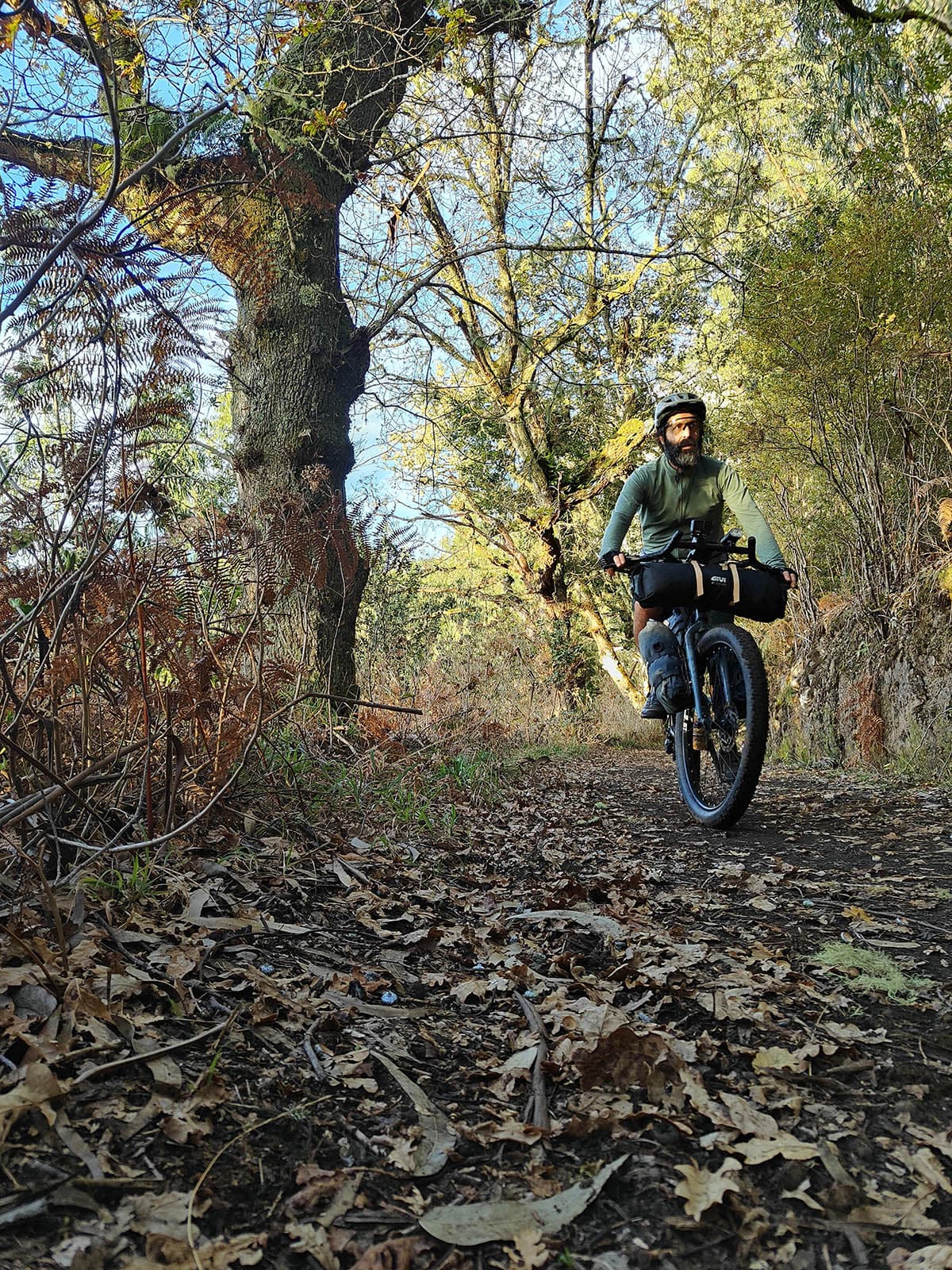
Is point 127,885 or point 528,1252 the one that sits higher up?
point 127,885

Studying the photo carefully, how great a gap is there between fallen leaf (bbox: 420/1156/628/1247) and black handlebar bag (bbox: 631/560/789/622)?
144 inches

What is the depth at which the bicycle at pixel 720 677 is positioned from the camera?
4273mm

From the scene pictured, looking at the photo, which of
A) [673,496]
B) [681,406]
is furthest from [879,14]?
[673,496]

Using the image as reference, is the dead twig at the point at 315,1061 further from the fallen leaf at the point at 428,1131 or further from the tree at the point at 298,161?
the tree at the point at 298,161

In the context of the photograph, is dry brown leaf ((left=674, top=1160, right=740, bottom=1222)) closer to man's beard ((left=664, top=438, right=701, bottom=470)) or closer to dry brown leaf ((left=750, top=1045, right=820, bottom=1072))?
dry brown leaf ((left=750, top=1045, right=820, bottom=1072))

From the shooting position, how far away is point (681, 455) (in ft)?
17.2

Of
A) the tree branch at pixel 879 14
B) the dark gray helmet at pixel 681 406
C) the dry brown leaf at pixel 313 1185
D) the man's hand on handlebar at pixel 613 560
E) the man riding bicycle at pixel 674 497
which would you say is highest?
the tree branch at pixel 879 14

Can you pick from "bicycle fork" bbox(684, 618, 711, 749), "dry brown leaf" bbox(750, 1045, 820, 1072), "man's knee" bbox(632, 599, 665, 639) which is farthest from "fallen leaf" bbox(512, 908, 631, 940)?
"man's knee" bbox(632, 599, 665, 639)

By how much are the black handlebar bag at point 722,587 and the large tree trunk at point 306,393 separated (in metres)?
2.21

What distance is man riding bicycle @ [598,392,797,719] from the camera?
5125 millimetres

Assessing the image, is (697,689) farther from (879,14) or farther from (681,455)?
(879,14)

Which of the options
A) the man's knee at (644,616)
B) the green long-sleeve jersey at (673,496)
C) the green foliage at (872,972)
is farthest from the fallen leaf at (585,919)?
the green long-sleeve jersey at (673,496)

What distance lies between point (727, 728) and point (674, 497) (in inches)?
61.8

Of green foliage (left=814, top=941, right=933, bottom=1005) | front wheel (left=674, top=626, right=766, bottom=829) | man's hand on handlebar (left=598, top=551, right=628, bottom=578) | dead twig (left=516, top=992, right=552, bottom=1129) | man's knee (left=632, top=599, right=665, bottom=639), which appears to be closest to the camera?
dead twig (left=516, top=992, right=552, bottom=1129)
